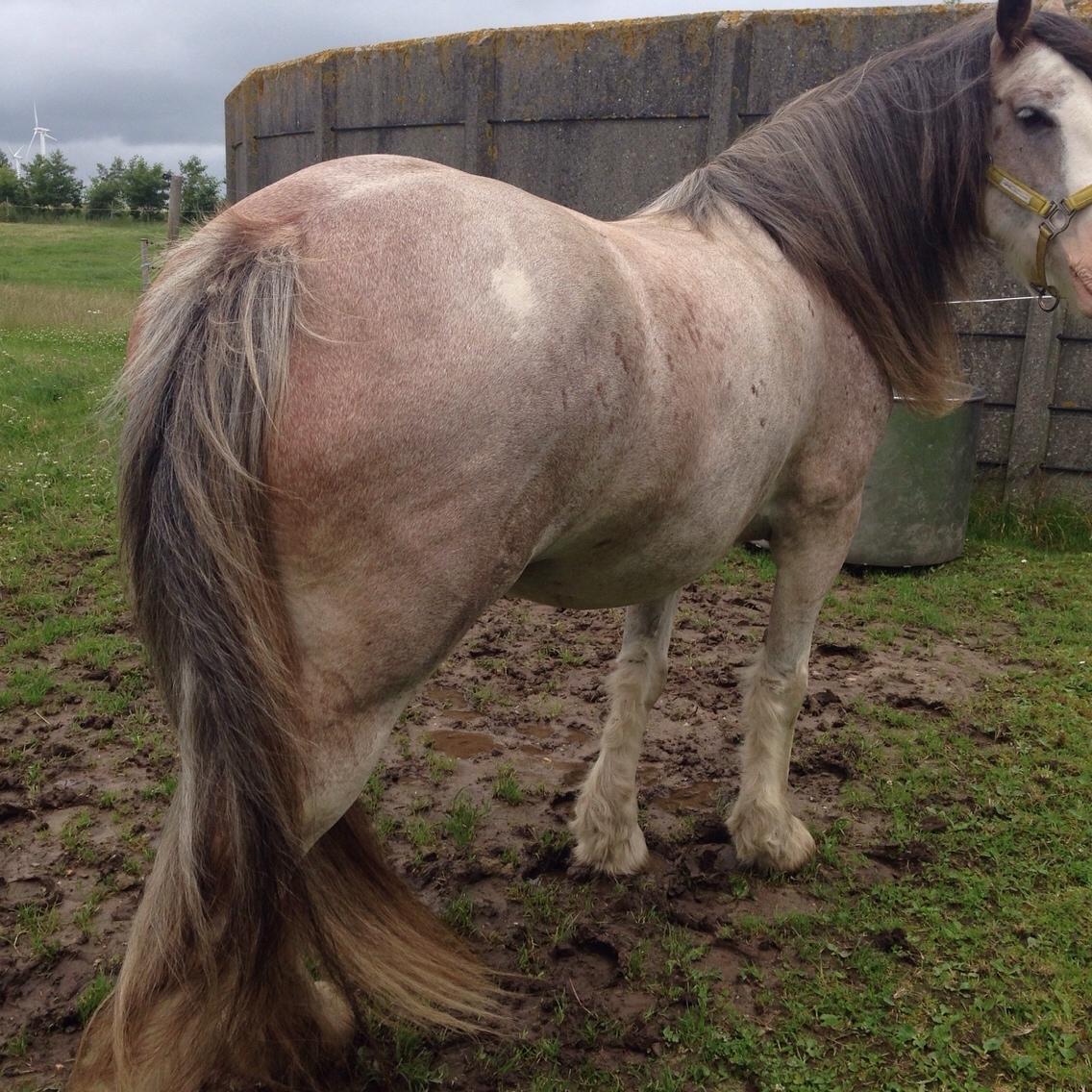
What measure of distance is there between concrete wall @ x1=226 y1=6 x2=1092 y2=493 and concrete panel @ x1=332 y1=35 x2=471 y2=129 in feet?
0.04

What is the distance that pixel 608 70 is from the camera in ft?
21.1

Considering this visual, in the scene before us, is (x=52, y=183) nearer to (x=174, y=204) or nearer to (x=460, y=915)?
(x=174, y=204)

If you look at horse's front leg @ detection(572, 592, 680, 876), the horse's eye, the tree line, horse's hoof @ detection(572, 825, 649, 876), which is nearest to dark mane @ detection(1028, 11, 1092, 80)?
the horse's eye

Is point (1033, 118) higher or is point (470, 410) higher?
point (1033, 118)

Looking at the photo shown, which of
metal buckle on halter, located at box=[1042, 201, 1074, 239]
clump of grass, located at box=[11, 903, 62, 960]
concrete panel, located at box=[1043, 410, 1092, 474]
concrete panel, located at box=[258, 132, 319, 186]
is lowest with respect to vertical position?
clump of grass, located at box=[11, 903, 62, 960]

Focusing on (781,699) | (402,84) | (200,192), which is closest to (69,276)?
(200,192)

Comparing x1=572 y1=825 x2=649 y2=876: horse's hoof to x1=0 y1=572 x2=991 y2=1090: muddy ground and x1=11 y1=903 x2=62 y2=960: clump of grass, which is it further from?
x1=11 y1=903 x2=62 y2=960: clump of grass

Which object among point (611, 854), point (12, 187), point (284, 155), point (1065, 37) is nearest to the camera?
point (1065, 37)

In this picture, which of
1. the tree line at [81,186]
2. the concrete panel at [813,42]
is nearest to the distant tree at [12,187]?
the tree line at [81,186]

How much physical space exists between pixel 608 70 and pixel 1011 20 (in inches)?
173

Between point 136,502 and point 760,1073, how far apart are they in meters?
1.86

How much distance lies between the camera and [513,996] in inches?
93.2

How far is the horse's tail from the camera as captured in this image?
151cm

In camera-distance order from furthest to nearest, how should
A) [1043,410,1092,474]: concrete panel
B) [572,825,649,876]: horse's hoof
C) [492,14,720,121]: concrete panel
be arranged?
[492,14,720,121]: concrete panel
[1043,410,1092,474]: concrete panel
[572,825,649,876]: horse's hoof
